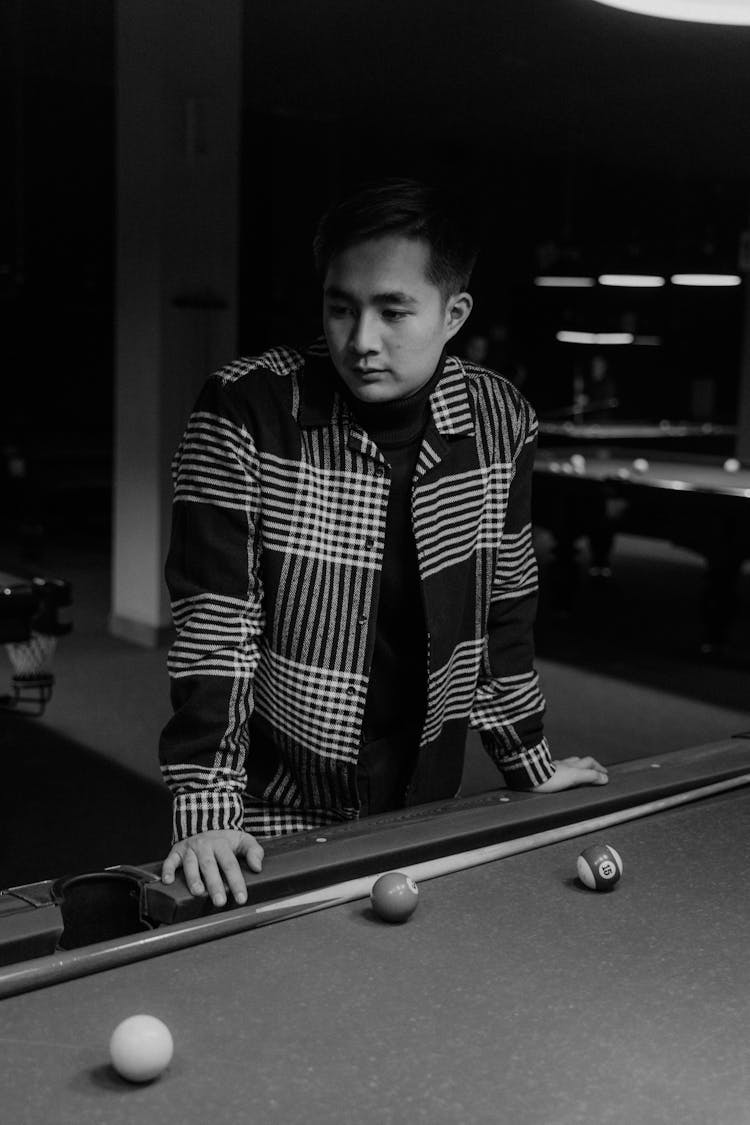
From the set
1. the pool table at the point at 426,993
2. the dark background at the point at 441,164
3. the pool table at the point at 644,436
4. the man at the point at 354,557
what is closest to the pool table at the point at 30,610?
the man at the point at 354,557

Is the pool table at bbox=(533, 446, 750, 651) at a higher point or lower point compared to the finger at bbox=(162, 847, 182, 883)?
lower

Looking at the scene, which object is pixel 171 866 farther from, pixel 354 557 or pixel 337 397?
pixel 337 397

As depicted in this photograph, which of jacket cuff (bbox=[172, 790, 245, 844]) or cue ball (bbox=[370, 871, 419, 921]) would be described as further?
jacket cuff (bbox=[172, 790, 245, 844])

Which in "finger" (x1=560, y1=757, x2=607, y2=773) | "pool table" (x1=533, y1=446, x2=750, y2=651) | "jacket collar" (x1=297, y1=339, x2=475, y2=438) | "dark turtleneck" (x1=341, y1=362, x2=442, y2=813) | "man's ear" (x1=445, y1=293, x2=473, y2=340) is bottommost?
"pool table" (x1=533, y1=446, x2=750, y2=651)

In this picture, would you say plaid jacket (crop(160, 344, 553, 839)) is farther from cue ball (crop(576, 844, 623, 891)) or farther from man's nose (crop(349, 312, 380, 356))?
cue ball (crop(576, 844, 623, 891))

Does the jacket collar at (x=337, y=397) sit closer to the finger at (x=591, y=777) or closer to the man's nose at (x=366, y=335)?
the man's nose at (x=366, y=335)

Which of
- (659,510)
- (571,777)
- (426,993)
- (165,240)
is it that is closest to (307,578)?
(571,777)

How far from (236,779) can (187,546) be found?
28 centimetres

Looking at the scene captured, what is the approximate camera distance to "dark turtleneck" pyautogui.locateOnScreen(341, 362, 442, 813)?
1626mm

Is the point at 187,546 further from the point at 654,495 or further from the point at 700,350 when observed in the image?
the point at 700,350

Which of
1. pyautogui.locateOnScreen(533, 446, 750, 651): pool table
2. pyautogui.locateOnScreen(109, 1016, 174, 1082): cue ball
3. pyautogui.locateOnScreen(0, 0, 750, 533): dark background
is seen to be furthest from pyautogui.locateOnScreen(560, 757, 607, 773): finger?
pyautogui.locateOnScreen(0, 0, 750, 533): dark background

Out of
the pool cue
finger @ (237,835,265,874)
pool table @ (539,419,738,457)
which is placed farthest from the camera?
pool table @ (539,419,738,457)

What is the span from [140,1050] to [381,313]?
2.74ft

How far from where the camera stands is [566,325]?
1245cm
